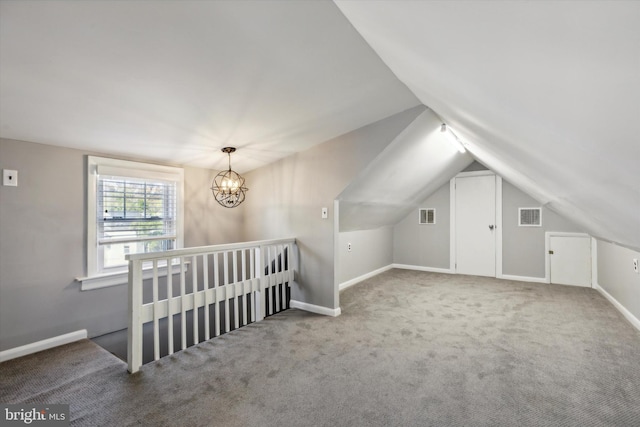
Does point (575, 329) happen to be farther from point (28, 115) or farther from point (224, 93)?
point (28, 115)

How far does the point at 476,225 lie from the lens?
5.48 meters

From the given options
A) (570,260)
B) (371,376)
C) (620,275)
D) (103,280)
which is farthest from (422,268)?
(103,280)

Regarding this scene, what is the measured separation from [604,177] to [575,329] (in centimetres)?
269

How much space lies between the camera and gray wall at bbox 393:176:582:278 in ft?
16.3

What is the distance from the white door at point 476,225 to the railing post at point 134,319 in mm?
5319

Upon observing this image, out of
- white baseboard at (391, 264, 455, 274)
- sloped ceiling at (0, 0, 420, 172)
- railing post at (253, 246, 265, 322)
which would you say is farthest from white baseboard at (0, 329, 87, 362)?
white baseboard at (391, 264, 455, 274)

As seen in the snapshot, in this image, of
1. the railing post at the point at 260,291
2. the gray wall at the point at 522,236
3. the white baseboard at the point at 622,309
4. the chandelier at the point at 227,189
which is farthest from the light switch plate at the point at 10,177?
the gray wall at the point at 522,236

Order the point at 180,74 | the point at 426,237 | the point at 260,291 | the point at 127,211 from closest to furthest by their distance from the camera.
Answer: the point at 180,74 < the point at 127,211 < the point at 260,291 < the point at 426,237

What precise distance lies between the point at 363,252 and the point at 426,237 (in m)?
1.58

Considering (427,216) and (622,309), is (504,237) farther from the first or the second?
(622,309)

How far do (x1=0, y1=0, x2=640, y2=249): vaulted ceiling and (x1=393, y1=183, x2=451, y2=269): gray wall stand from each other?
3.31 m

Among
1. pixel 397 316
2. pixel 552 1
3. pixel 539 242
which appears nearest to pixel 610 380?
pixel 397 316

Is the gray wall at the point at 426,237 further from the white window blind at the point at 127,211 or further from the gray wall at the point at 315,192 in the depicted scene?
the white window blind at the point at 127,211

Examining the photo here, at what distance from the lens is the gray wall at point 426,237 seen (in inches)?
228
